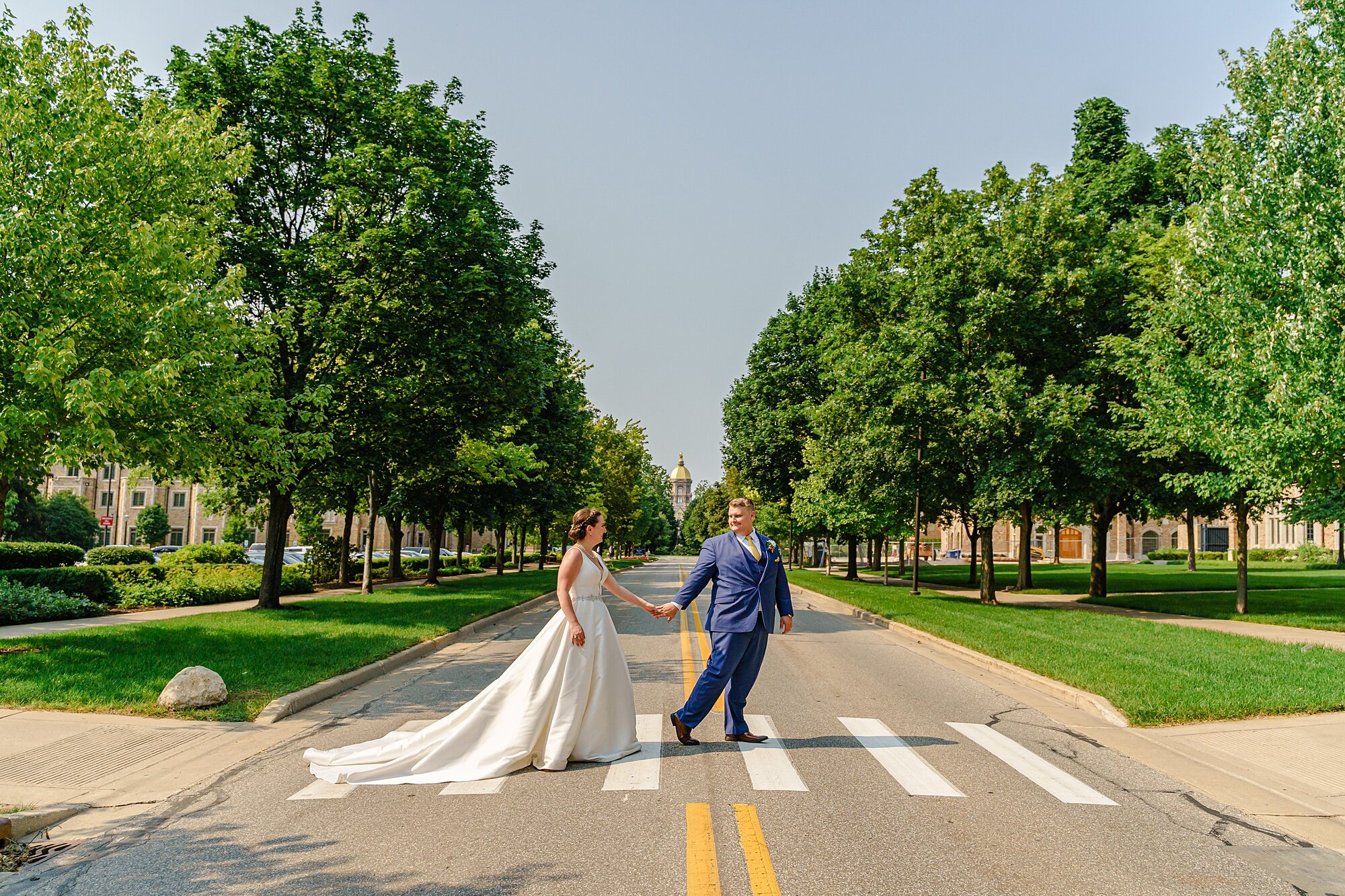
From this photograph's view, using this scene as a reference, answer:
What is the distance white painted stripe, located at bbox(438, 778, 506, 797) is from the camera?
244 inches

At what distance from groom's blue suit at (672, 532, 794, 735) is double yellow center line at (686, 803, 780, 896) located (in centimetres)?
170

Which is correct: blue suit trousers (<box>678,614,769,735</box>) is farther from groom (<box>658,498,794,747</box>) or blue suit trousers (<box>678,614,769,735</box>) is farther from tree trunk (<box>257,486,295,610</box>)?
tree trunk (<box>257,486,295,610</box>)

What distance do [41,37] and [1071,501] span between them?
78.3 feet

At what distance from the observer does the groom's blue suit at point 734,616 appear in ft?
24.4

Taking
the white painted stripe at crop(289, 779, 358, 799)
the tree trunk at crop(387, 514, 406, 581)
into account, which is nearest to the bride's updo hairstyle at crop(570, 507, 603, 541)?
the white painted stripe at crop(289, 779, 358, 799)

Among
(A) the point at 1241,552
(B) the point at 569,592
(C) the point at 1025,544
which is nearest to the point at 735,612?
(B) the point at 569,592

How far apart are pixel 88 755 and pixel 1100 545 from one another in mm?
30557

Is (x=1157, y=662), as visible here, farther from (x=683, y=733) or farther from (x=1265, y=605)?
(x=1265, y=605)

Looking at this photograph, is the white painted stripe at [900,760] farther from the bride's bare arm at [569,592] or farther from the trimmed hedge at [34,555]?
the trimmed hedge at [34,555]

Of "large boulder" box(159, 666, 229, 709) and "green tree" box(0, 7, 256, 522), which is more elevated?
"green tree" box(0, 7, 256, 522)

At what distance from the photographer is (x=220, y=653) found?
12.1m

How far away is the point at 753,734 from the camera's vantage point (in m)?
7.83

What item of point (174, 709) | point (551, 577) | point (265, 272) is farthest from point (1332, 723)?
point (551, 577)

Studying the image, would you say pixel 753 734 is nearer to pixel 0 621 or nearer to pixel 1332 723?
pixel 1332 723
